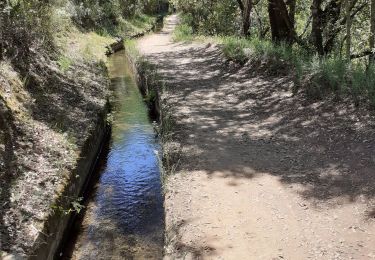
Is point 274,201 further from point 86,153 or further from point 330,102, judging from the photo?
point 86,153

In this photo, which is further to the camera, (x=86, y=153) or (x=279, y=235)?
(x=86, y=153)

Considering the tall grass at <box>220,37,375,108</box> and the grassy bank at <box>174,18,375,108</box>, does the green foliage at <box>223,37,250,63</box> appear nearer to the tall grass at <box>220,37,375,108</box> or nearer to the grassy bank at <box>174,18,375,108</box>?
the grassy bank at <box>174,18,375,108</box>

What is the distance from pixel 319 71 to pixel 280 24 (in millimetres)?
5290

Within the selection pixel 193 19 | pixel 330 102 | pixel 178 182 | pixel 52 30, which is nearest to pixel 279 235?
pixel 178 182

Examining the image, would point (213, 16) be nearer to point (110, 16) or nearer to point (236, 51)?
point (110, 16)

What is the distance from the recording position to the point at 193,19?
31656 millimetres

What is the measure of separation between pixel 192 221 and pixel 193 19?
27695 millimetres

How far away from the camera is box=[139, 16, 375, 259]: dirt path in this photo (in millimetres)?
4949

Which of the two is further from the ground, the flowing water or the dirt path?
the dirt path

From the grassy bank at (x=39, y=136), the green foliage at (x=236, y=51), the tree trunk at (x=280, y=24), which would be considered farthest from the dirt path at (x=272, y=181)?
the tree trunk at (x=280, y=24)

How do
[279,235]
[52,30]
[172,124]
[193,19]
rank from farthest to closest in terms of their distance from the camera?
1. [193,19]
2. [52,30]
3. [172,124]
4. [279,235]

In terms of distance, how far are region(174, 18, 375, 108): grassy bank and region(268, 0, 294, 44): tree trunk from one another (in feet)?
4.19

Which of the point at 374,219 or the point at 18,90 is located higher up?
the point at 18,90

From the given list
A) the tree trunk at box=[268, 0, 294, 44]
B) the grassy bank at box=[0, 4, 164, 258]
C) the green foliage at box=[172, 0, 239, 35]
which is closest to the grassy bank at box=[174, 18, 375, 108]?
the tree trunk at box=[268, 0, 294, 44]
